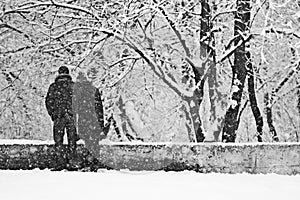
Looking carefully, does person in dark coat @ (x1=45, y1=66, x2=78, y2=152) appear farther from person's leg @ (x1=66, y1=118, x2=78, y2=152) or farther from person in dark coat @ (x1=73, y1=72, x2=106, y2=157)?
person in dark coat @ (x1=73, y1=72, x2=106, y2=157)

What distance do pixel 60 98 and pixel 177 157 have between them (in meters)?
2.63

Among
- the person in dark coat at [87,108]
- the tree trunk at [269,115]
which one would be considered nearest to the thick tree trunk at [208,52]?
the tree trunk at [269,115]

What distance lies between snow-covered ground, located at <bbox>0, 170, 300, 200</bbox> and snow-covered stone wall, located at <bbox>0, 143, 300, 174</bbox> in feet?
1.72

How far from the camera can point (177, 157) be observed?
11.7m

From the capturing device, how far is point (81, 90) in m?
11.2

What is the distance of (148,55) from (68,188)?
6573 mm

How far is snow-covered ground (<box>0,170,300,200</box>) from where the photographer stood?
27.1ft

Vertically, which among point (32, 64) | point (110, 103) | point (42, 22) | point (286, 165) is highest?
point (42, 22)

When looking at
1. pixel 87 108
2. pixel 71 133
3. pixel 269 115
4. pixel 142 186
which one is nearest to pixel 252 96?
pixel 269 115

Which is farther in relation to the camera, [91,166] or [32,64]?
[32,64]

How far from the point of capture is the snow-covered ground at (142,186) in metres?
8.25

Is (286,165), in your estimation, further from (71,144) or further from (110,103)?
(110,103)

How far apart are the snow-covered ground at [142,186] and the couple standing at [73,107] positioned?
874mm

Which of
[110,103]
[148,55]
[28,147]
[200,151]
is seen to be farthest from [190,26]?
[28,147]
